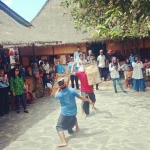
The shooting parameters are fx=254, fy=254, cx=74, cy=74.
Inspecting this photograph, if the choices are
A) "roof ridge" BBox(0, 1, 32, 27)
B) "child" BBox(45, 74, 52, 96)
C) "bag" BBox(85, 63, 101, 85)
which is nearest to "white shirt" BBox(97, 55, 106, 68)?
"child" BBox(45, 74, 52, 96)

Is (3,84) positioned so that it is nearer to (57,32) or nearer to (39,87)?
(39,87)

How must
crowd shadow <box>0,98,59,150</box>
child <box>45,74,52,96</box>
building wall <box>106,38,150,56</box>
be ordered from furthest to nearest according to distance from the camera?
building wall <box>106,38,150,56</box> < child <box>45,74,52,96</box> < crowd shadow <box>0,98,59,150</box>

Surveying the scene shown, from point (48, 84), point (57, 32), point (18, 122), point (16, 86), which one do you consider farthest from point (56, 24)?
point (18, 122)

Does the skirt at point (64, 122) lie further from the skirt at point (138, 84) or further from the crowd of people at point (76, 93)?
the skirt at point (138, 84)

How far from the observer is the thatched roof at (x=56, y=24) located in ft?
64.2

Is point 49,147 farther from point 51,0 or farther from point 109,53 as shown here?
point 51,0

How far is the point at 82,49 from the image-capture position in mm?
19812

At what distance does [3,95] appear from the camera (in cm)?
977

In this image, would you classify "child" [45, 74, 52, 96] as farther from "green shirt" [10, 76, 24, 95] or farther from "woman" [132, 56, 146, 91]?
"woman" [132, 56, 146, 91]

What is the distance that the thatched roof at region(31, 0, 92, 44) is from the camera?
1958 cm

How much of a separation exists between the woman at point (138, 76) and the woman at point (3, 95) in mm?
6409

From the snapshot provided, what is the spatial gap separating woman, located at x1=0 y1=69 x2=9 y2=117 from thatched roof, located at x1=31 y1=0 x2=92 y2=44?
9.75 meters

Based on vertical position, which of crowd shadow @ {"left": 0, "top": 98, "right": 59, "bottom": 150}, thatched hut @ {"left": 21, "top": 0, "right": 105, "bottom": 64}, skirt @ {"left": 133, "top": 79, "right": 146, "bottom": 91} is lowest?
crowd shadow @ {"left": 0, "top": 98, "right": 59, "bottom": 150}

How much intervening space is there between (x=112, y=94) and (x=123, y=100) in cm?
142
